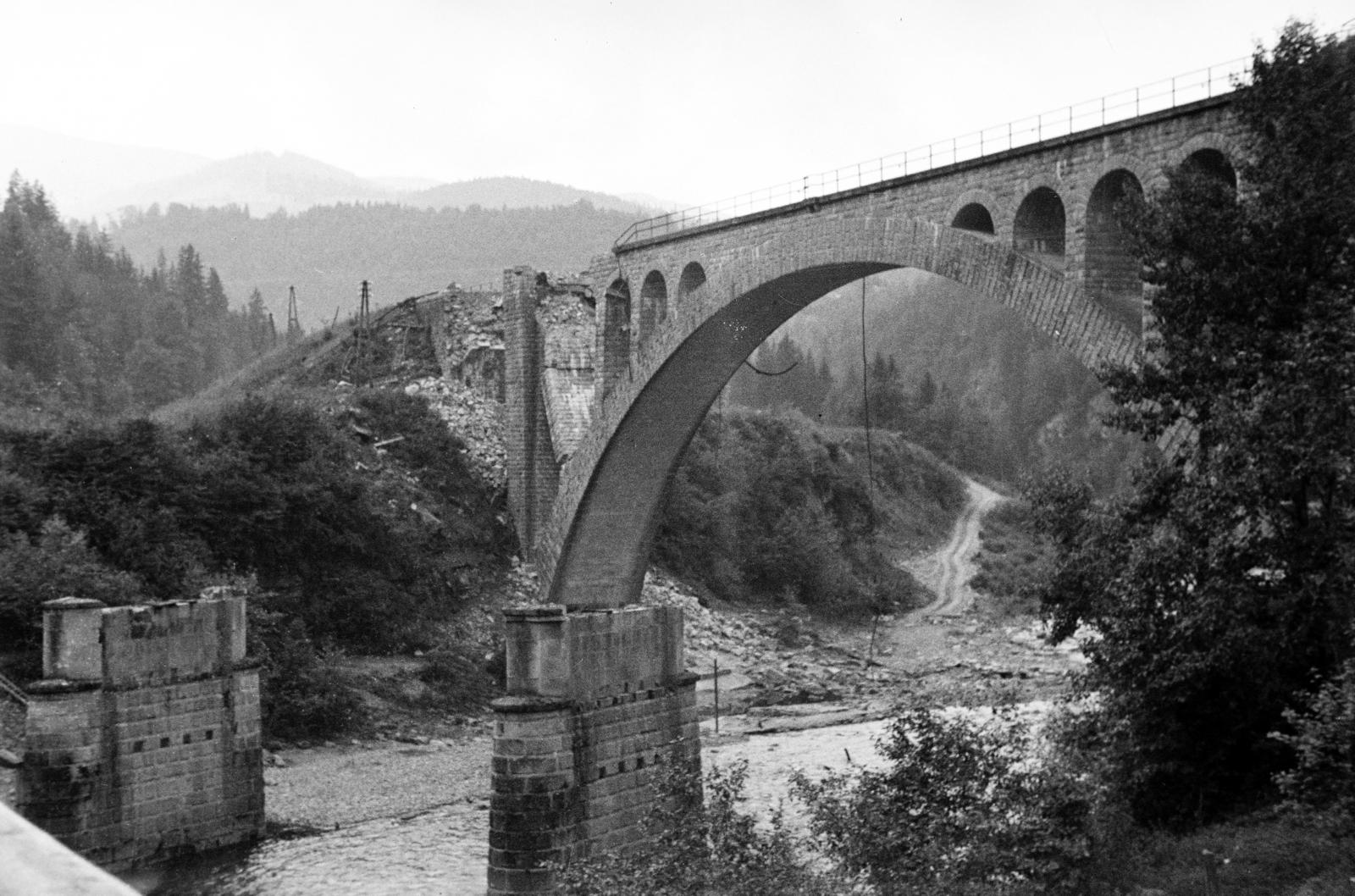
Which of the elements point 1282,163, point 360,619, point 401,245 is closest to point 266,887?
point 360,619

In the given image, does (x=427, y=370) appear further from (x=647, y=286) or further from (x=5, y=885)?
(x=5, y=885)

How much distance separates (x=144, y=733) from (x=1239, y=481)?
47.6 feet

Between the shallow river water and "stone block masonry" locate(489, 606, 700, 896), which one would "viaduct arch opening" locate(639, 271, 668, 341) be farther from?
"stone block masonry" locate(489, 606, 700, 896)

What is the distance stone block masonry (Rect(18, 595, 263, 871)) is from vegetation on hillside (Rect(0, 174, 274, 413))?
17812 millimetres

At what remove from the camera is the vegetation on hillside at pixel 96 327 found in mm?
52656

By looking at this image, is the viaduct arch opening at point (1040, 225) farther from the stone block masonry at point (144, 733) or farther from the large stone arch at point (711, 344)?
the stone block masonry at point (144, 733)

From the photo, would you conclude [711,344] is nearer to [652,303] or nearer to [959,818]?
[652,303]

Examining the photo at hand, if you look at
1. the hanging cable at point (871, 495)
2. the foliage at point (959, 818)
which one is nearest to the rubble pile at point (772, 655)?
the hanging cable at point (871, 495)

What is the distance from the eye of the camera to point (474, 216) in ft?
495

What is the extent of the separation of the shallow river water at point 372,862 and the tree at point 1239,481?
6147 mm

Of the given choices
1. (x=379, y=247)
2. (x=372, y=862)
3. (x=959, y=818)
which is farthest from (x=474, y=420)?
(x=379, y=247)

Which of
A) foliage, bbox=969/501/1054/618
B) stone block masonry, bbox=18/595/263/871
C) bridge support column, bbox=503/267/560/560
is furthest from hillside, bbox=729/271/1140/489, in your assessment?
stone block masonry, bbox=18/595/263/871

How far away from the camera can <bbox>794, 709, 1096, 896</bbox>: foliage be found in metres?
12.1

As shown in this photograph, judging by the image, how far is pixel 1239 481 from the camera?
1287 centimetres
